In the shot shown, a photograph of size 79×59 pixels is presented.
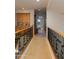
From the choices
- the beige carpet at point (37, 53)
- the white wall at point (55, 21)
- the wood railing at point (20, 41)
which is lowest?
the beige carpet at point (37, 53)

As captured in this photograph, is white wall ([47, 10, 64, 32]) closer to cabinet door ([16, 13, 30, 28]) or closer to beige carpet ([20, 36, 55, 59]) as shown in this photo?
cabinet door ([16, 13, 30, 28])

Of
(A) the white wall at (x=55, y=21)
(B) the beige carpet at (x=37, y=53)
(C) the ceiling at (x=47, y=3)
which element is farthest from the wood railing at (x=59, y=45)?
(A) the white wall at (x=55, y=21)

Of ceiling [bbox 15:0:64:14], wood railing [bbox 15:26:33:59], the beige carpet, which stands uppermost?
ceiling [bbox 15:0:64:14]

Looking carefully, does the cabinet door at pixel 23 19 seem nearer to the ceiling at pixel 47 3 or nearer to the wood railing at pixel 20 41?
the ceiling at pixel 47 3

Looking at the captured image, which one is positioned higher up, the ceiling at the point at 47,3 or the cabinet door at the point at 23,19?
the ceiling at the point at 47,3

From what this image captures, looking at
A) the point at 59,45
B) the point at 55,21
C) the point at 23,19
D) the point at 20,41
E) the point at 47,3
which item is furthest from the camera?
the point at 23,19

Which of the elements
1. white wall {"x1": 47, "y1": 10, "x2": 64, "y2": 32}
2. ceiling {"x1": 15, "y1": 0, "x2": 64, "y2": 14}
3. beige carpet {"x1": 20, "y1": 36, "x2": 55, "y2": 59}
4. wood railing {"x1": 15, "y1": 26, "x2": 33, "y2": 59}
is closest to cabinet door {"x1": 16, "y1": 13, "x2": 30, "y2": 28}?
white wall {"x1": 47, "y1": 10, "x2": 64, "y2": 32}

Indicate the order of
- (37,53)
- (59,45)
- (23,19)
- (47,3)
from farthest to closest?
(23,19) < (47,3) < (37,53) < (59,45)

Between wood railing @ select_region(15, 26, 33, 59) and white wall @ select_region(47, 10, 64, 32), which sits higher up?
white wall @ select_region(47, 10, 64, 32)

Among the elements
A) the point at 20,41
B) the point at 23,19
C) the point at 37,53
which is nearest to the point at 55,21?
the point at 23,19

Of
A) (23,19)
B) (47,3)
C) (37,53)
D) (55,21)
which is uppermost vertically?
(47,3)

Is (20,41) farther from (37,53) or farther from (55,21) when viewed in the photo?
(55,21)
